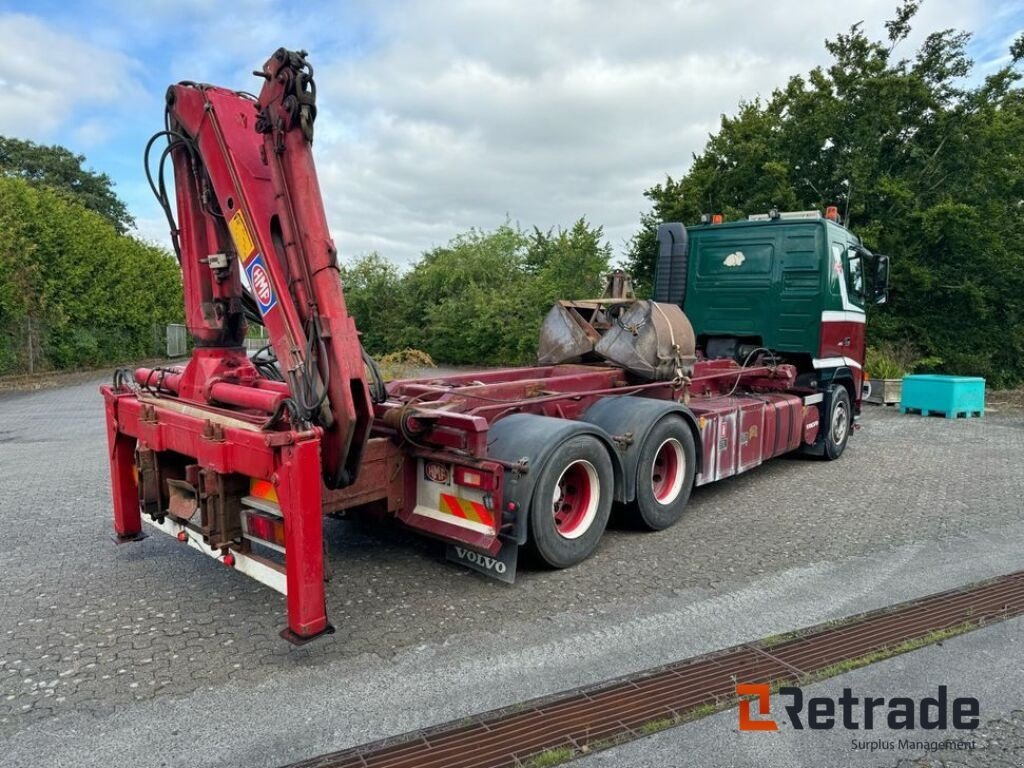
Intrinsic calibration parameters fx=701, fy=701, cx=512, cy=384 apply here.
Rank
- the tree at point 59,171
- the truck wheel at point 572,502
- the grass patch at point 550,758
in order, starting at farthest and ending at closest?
the tree at point 59,171 → the truck wheel at point 572,502 → the grass patch at point 550,758

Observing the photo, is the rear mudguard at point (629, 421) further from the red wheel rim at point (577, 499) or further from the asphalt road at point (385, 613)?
the asphalt road at point (385, 613)

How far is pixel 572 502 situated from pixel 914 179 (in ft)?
53.6

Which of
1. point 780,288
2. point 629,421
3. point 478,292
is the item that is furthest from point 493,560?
point 478,292

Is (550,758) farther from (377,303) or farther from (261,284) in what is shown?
(377,303)

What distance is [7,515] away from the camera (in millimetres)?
6207

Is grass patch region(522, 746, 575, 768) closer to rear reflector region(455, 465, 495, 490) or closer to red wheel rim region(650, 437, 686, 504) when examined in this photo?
rear reflector region(455, 465, 495, 490)

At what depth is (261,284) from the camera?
3996 millimetres

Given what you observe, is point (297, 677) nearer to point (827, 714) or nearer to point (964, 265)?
point (827, 714)

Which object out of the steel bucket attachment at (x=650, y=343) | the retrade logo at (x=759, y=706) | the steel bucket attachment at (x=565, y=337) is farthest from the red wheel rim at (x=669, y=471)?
the retrade logo at (x=759, y=706)

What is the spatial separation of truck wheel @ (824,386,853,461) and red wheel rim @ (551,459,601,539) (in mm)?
5032

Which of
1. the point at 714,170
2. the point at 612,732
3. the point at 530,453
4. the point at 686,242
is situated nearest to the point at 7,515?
the point at 530,453

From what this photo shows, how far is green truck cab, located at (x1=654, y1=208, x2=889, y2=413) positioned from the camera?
27.3 ft

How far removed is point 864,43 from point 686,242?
12.8m

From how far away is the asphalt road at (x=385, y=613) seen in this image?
305 centimetres
